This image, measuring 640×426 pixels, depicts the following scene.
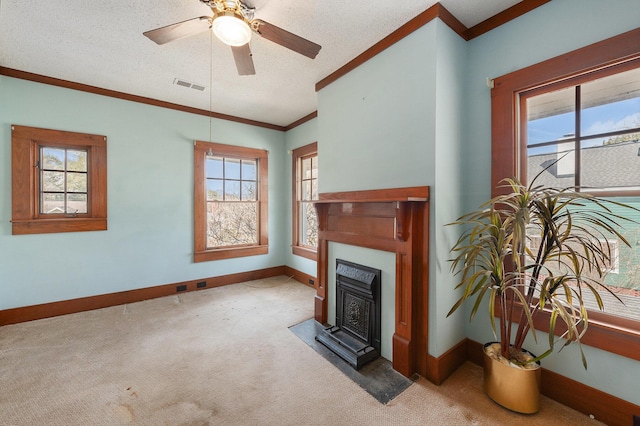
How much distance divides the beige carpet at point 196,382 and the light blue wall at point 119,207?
56 cm

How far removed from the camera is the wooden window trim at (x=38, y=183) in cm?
295

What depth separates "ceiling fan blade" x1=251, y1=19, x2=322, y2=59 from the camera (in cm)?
178

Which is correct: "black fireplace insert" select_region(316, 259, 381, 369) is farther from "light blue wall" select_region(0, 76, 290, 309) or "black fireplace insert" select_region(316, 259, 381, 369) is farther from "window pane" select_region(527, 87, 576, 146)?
"light blue wall" select_region(0, 76, 290, 309)

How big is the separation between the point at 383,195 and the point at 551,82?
1.43 m

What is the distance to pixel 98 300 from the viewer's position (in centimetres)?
337

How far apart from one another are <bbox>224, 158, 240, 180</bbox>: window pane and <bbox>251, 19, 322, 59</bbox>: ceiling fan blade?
2821 mm

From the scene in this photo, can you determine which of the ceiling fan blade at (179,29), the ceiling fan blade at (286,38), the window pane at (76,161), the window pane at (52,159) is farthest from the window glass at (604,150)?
the window pane at (52,159)

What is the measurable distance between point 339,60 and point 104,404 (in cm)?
347

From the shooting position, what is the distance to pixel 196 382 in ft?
6.64

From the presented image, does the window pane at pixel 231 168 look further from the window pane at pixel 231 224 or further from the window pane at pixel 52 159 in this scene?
the window pane at pixel 52 159

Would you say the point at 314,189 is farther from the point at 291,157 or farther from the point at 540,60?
the point at 540,60

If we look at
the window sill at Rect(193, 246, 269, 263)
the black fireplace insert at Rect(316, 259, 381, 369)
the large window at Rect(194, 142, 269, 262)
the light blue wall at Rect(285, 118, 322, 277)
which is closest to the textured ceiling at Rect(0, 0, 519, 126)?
the light blue wall at Rect(285, 118, 322, 277)

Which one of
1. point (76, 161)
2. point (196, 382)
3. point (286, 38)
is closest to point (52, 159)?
point (76, 161)

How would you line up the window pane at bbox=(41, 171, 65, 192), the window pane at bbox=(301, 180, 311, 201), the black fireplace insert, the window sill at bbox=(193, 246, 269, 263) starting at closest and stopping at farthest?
the black fireplace insert < the window pane at bbox=(41, 171, 65, 192) < the window sill at bbox=(193, 246, 269, 263) < the window pane at bbox=(301, 180, 311, 201)
